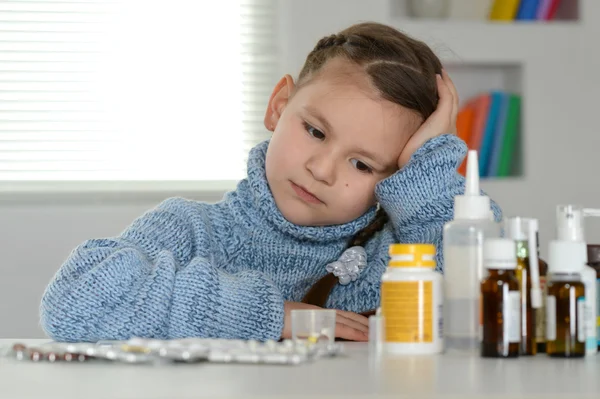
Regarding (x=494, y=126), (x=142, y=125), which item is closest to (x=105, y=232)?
(x=142, y=125)

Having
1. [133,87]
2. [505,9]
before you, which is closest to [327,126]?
[133,87]

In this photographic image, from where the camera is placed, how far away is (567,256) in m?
0.85

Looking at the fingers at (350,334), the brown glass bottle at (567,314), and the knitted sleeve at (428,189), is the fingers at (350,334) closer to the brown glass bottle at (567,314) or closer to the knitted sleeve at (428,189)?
the knitted sleeve at (428,189)

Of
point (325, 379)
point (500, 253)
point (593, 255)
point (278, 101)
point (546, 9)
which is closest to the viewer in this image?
point (325, 379)

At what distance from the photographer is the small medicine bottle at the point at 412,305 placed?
884mm

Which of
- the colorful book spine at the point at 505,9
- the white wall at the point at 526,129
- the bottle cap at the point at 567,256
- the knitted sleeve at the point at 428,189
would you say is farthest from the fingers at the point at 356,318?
the colorful book spine at the point at 505,9

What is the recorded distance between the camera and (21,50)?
2787 millimetres

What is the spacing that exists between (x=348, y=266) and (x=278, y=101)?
339 millimetres

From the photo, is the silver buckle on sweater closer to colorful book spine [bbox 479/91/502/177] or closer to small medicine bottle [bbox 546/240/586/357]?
small medicine bottle [bbox 546/240/586/357]

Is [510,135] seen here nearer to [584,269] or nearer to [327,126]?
[327,126]

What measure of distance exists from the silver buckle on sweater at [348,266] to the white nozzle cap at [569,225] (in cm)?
66

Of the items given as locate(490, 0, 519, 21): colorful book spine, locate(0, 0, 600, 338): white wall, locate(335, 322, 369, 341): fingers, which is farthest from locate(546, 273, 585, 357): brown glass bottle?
locate(490, 0, 519, 21): colorful book spine

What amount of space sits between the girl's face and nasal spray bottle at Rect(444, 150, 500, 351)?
0.52m

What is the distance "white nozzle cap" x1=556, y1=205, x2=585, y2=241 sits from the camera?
2.90 ft
